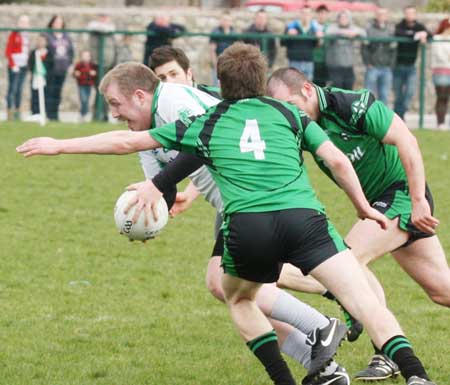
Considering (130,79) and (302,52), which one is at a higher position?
(130,79)

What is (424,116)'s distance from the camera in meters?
21.0

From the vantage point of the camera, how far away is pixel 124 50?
20.9 meters

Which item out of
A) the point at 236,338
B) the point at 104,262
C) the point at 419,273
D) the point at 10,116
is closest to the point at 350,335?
the point at 419,273

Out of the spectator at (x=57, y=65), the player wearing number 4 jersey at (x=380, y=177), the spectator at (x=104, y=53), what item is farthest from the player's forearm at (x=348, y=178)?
the spectator at (x=57, y=65)

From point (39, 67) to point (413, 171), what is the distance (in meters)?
14.7

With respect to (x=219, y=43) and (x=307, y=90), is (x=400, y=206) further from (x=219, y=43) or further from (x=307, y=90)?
(x=219, y=43)

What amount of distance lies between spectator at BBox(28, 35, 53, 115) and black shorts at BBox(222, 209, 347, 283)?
15.2 metres

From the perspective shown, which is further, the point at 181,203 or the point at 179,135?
the point at 181,203

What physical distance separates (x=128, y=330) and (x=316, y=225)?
269 centimetres

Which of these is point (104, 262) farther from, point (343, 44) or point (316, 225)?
point (343, 44)

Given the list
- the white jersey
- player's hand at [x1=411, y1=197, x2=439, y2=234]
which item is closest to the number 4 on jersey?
the white jersey

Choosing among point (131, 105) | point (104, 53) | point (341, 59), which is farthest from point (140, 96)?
point (104, 53)

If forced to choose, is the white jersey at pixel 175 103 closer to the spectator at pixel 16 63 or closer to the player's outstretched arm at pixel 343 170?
the player's outstretched arm at pixel 343 170

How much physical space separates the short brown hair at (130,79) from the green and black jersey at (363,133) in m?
0.93
